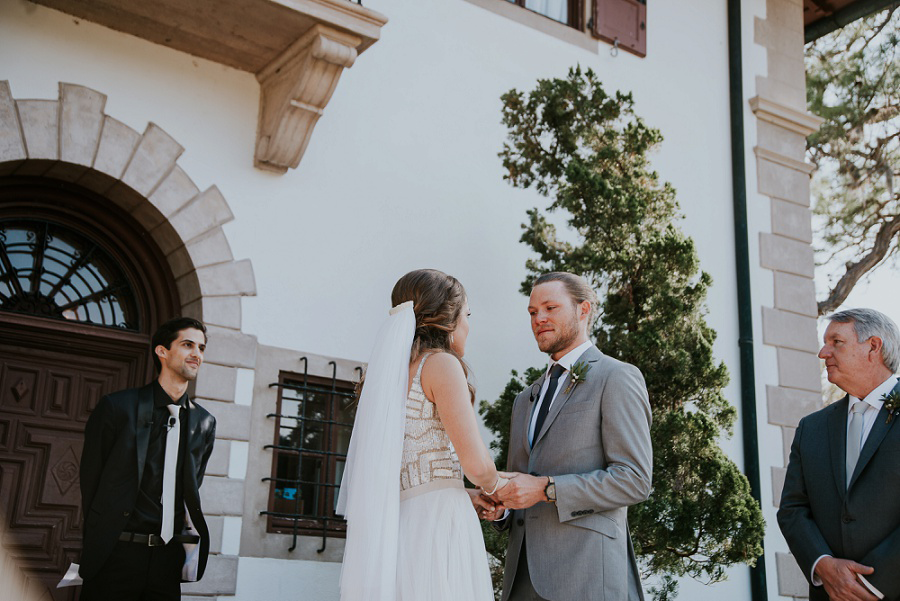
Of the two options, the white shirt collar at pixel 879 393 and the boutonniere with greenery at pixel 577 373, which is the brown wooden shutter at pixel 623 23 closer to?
the white shirt collar at pixel 879 393

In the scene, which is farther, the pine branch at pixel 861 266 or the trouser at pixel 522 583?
the pine branch at pixel 861 266

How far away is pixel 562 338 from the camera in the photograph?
12.0 feet

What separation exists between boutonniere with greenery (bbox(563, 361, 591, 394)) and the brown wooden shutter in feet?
17.0

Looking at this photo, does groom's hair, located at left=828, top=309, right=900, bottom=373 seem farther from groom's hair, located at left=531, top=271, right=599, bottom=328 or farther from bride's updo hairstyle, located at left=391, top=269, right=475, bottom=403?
bride's updo hairstyle, located at left=391, top=269, right=475, bottom=403

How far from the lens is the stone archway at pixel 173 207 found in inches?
215

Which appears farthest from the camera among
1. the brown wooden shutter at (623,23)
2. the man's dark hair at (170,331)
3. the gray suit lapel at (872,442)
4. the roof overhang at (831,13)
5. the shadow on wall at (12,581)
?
the roof overhang at (831,13)

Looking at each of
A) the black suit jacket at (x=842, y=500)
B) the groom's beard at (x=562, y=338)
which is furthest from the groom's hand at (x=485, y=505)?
the black suit jacket at (x=842, y=500)

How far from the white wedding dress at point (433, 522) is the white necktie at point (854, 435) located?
1633mm

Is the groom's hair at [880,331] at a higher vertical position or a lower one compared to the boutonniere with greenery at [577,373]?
higher

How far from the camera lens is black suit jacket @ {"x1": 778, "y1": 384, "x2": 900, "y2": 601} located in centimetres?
364

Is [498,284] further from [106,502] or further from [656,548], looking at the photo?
[106,502]

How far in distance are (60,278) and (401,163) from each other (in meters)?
2.40

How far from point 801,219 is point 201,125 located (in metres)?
5.34

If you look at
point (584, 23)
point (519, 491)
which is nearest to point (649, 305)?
point (519, 491)
